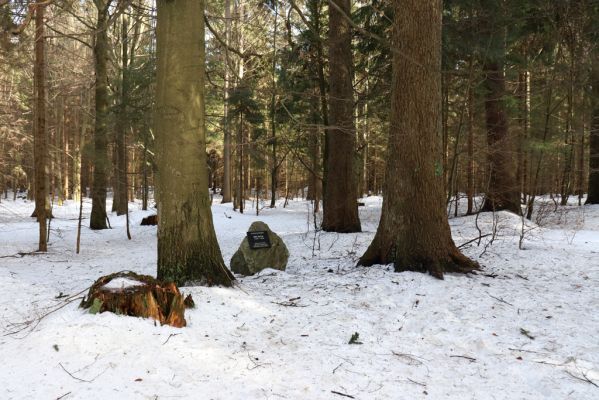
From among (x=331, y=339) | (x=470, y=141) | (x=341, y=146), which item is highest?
(x=470, y=141)

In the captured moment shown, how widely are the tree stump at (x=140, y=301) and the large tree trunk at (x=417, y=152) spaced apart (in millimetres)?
3140

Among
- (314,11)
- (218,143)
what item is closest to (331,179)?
(314,11)

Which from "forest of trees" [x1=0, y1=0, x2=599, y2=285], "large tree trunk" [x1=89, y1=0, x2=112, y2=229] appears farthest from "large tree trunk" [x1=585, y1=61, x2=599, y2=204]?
"large tree trunk" [x1=89, y1=0, x2=112, y2=229]

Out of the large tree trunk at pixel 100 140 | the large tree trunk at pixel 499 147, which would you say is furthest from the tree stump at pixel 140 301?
the large tree trunk at pixel 499 147

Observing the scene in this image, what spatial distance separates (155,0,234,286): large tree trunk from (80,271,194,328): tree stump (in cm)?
92

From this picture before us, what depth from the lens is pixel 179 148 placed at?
15.7 ft

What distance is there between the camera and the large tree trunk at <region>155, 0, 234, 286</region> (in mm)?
4773

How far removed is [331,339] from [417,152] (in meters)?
3.08

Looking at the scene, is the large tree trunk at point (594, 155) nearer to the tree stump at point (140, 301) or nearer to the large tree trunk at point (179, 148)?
the large tree trunk at point (179, 148)

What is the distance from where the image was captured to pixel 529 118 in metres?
16.1

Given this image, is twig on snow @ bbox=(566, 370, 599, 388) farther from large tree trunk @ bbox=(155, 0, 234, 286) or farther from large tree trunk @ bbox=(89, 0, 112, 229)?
large tree trunk @ bbox=(89, 0, 112, 229)

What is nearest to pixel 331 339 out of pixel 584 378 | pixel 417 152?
pixel 584 378

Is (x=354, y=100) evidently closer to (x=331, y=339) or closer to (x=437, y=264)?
(x=437, y=264)

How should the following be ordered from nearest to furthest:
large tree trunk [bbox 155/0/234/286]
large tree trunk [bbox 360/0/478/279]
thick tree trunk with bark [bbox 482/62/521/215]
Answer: large tree trunk [bbox 155/0/234/286], large tree trunk [bbox 360/0/478/279], thick tree trunk with bark [bbox 482/62/521/215]
